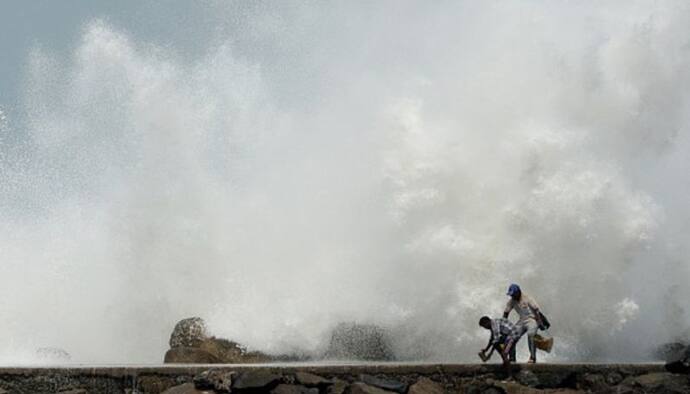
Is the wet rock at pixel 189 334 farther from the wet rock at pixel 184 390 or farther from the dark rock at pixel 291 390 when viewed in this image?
the dark rock at pixel 291 390

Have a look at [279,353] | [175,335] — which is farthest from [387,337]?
[175,335]

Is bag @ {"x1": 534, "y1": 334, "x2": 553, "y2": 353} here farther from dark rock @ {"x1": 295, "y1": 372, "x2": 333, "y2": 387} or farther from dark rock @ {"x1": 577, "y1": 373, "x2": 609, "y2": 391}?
dark rock @ {"x1": 295, "y1": 372, "x2": 333, "y2": 387}

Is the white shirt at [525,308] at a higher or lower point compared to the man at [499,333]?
higher

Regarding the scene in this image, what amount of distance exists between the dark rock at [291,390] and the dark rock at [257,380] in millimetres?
64

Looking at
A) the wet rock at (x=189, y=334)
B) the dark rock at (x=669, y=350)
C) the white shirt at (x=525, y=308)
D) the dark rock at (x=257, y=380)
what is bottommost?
the dark rock at (x=257, y=380)

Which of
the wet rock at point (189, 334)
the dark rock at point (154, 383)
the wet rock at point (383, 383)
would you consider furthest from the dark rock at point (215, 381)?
the wet rock at point (189, 334)

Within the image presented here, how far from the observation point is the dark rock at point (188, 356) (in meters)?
14.9

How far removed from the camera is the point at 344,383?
8578 mm

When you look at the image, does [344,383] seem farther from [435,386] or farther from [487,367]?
[487,367]

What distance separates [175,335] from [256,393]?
28.5 feet

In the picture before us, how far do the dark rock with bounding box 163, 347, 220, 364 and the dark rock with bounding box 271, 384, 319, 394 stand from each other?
22.1ft

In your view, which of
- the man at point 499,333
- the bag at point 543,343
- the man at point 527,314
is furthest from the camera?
the bag at point 543,343

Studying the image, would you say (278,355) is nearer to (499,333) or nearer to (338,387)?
(499,333)

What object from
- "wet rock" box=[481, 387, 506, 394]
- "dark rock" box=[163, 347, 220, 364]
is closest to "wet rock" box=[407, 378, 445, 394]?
"wet rock" box=[481, 387, 506, 394]
